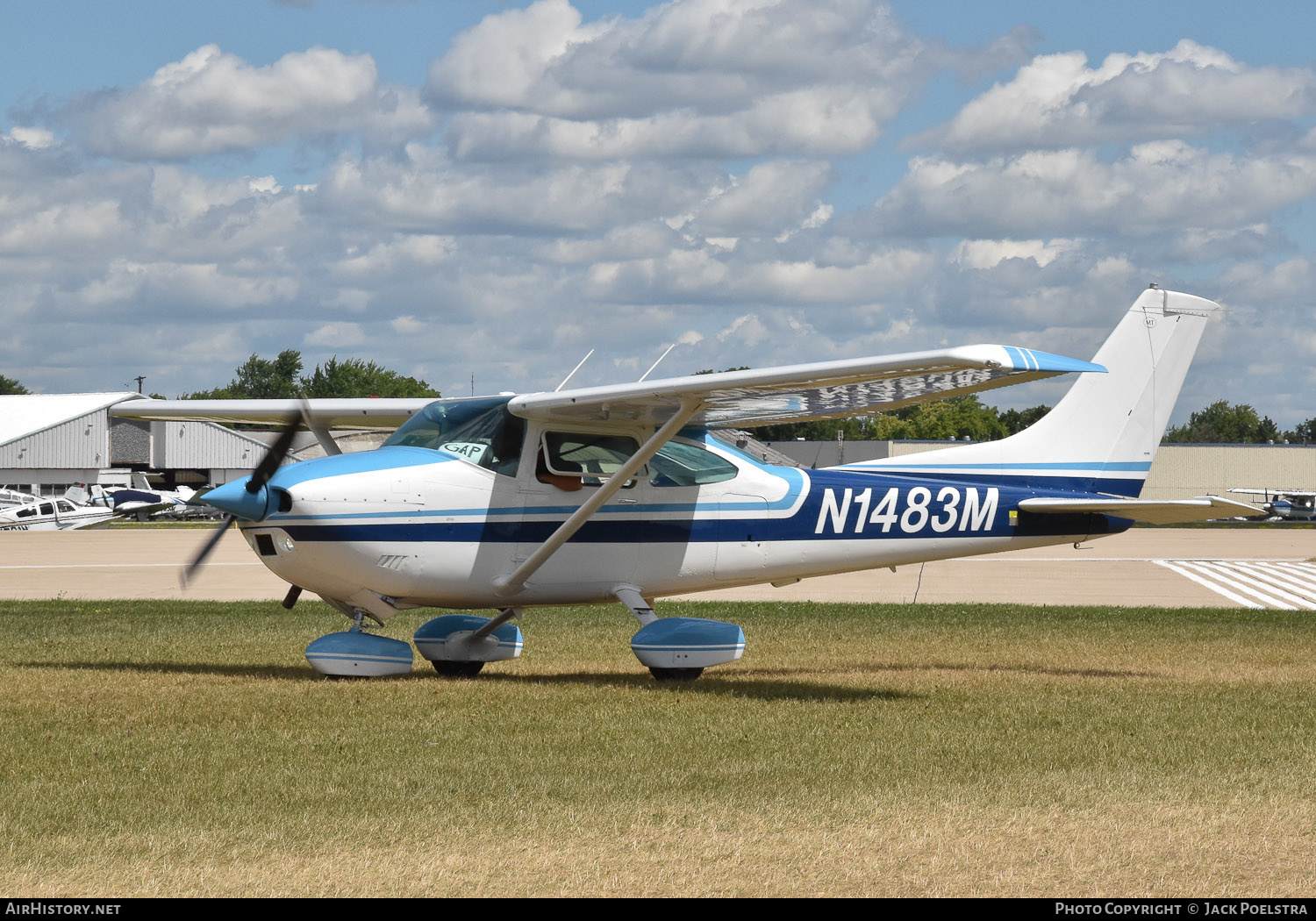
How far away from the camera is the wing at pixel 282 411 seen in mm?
13578

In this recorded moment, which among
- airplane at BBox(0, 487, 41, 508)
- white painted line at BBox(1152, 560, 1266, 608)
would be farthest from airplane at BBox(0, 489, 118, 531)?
white painted line at BBox(1152, 560, 1266, 608)

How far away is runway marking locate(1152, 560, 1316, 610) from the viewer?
2491cm

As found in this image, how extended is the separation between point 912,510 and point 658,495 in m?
2.56

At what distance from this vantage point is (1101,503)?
13492 millimetres

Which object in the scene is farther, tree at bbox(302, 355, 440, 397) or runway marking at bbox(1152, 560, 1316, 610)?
tree at bbox(302, 355, 440, 397)

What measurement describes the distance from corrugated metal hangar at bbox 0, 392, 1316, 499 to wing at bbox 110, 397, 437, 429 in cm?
5578

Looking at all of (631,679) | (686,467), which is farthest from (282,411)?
(631,679)

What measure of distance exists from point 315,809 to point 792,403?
19.8ft

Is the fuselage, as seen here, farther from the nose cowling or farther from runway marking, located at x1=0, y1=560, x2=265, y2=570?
runway marking, located at x1=0, y1=560, x2=265, y2=570

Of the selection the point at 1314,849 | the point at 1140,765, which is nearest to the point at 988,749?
the point at 1140,765

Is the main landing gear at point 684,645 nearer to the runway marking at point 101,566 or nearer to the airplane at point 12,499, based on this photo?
the runway marking at point 101,566

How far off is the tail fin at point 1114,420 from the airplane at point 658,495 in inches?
0.8

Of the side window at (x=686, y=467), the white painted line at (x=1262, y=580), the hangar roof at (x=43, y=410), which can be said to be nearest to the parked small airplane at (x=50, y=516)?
the hangar roof at (x=43, y=410)
